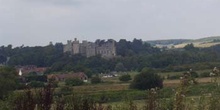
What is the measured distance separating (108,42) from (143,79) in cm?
10699

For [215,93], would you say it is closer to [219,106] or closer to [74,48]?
[219,106]

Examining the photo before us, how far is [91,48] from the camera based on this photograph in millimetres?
163000

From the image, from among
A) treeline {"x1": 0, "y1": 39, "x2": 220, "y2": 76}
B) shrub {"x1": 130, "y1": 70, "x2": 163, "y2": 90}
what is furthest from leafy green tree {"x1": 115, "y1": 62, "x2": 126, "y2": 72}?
shrub {"x1": 130, "y1": 70, "x2": 163, "y2": 90}

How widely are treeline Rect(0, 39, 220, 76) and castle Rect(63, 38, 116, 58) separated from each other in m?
2.62

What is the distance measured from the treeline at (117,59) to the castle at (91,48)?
2.62m

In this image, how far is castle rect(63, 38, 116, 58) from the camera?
159 metres

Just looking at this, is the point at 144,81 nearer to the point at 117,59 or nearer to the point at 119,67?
the point at 119,67

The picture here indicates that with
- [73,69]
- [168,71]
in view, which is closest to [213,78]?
[168,71]

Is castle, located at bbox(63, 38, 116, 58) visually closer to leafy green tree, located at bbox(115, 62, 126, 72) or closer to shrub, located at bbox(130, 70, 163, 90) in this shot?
leafy green tree, located at bbox(115, 62, 126, 72)

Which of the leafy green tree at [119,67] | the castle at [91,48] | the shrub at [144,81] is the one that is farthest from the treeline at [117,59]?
the shrub at [144,81]

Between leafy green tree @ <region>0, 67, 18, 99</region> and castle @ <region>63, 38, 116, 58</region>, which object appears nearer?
leafy green tree @ <region>0, 67, 18, 99</region>

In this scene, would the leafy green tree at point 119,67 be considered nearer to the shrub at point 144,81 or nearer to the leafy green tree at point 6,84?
the shrub at point 144,81

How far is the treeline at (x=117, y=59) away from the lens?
10632cm

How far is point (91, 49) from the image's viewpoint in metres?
162
